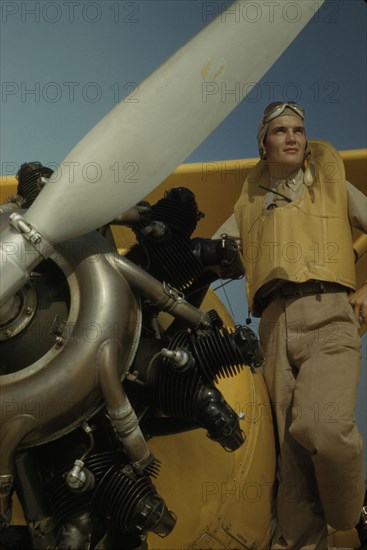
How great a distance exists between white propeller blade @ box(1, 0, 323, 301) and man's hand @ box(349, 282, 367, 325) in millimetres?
1231

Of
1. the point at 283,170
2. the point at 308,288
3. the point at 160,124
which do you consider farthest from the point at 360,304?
the point at 160,124

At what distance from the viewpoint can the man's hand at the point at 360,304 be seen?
3.28m

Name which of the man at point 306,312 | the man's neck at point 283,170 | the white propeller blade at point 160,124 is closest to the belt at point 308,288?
the man at point 306,312

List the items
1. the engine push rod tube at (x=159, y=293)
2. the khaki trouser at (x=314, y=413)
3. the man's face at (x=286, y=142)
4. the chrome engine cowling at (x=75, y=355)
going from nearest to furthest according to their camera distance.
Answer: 1. the chrome engine cowling at (x=75, y=355)
2. the engine push rod tube at (x=159, y=293)
3. the khaki trouser at (x=314, y=413)
4. the man's face at (x=286, y=142)

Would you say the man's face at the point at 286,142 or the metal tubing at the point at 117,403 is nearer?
the metal tubing at the point at 117,403

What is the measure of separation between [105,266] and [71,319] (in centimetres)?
22

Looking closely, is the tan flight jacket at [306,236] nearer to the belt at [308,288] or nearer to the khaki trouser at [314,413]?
A: the belt at [308,288]

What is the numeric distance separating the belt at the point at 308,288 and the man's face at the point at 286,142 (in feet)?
2.08

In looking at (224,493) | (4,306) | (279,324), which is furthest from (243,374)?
(4,306)

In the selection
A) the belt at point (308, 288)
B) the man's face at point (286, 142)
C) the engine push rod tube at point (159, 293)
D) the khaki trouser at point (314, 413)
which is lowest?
the khaki trouser at point (314, 413)

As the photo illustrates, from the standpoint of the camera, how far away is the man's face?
3.51m

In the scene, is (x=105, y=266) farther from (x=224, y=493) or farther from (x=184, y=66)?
(x=224, y=493)

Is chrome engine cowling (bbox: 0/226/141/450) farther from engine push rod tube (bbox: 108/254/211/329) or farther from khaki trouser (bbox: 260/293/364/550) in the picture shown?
khaki trouser (bbox: 260/293/364/550)

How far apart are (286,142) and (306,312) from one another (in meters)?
0.89
